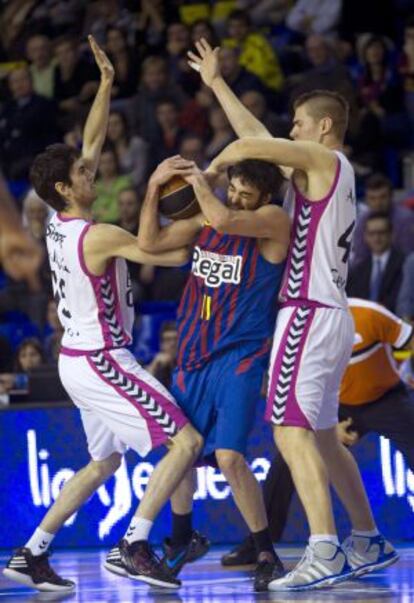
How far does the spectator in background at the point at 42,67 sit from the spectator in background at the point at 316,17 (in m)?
2.31

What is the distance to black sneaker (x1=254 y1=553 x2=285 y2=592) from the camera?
8.10m

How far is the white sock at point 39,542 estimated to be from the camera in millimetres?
8453

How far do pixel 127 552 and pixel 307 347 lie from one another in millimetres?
1276

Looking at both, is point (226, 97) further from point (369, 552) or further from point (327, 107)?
point (369, 552)

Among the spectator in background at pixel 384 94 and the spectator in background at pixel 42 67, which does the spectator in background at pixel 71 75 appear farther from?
the spectator in background at pixel 384 94

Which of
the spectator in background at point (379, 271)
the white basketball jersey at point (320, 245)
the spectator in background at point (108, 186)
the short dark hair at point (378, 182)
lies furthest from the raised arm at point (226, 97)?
the spectator in background at point (108, 186)

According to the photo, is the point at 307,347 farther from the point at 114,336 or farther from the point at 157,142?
the point at 157,142

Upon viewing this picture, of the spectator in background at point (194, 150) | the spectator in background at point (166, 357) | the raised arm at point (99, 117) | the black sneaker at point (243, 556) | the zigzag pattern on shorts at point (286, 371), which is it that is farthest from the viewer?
the spectator in background at point (194, 150)

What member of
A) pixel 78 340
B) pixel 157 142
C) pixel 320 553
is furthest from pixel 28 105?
pixel 320 553

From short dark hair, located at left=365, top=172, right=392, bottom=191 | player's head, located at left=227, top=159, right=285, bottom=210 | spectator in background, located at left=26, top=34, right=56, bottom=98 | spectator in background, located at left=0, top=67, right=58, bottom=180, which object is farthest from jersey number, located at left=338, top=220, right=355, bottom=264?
spectator in background, located at left=26, top=34, right=56, bottom=98

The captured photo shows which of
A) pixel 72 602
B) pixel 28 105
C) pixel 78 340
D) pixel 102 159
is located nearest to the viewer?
pixel 72 602

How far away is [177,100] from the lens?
15.4 meters

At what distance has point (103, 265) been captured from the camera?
27.4 ft

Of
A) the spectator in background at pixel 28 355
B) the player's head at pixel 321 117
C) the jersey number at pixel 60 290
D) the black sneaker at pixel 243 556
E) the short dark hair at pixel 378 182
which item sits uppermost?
the player's head at pixel 321 117
